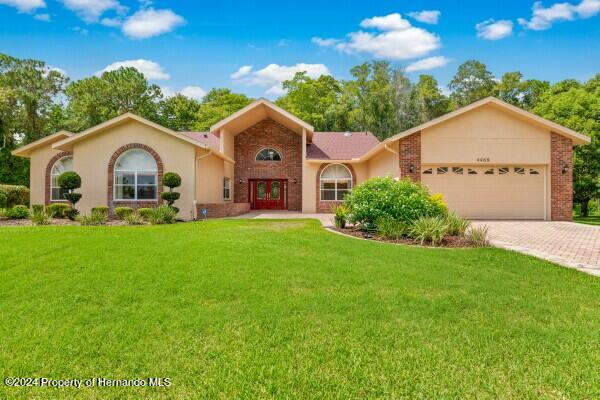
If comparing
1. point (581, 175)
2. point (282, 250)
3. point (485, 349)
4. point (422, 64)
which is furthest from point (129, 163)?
point (422, 64)

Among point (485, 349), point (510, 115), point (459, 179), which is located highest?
point (510, 115)

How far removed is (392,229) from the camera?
945 cm

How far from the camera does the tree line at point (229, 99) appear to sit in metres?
30.6

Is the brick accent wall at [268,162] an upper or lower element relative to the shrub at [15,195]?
upper

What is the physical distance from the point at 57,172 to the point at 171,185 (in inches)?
333

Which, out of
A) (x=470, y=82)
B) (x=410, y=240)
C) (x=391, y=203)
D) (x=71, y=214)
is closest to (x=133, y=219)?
(x=71, y=214)

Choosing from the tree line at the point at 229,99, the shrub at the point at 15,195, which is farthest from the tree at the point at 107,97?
the shrub at the point at 15,195

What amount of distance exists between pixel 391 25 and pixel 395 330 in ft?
73.7

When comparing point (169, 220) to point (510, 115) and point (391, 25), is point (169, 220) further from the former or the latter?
point (391, 25)

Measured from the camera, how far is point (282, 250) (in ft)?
23.8

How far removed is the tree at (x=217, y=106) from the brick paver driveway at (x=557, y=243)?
3002cm

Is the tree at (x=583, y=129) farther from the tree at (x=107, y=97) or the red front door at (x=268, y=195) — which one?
the tree at (x=107, y=97)

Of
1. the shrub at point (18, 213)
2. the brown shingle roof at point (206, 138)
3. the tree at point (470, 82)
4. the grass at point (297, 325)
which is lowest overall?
the grass at point (297, 325)

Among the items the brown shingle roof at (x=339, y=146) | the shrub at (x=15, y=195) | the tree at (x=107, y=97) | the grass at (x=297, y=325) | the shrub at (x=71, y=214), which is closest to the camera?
the grass at (x=297, y=325)
